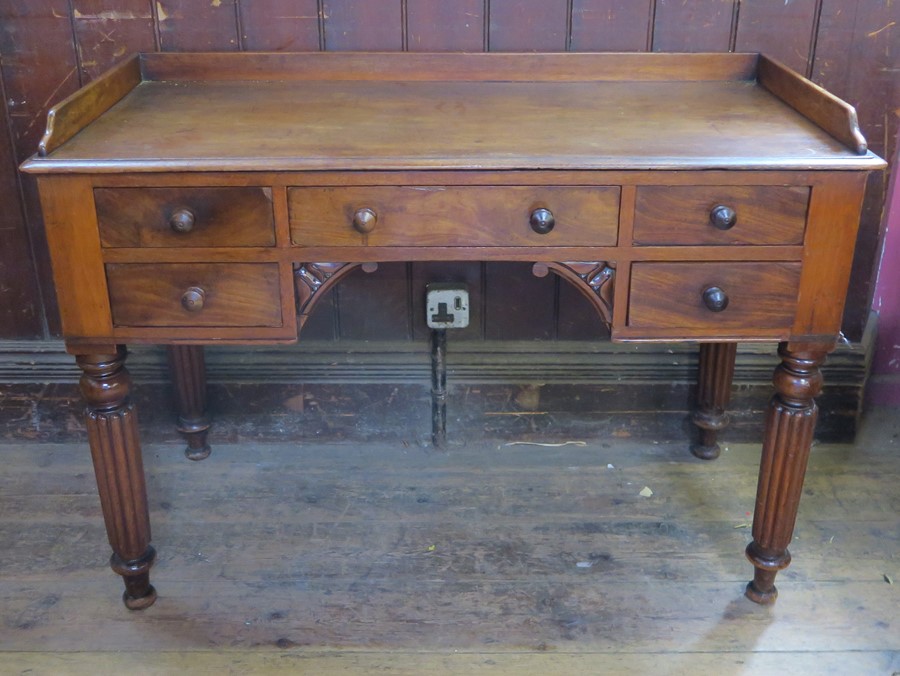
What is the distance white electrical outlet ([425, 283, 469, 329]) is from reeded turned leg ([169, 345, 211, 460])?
1.69ft

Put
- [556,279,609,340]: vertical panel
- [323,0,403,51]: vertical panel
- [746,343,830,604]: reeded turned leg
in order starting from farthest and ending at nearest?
[556,279,609,340]: vertical panel < [323,0,403,51]: vertical panel < [746,343,830,604]: reeded turned leg

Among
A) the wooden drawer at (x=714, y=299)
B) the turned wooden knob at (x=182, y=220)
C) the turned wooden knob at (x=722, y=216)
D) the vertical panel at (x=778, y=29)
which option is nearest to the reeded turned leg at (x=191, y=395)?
the turned wooden knob at (x=182, y=220)

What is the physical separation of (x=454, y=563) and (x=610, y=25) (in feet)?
3.56

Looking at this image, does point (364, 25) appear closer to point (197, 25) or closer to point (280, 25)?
point (280, 25)

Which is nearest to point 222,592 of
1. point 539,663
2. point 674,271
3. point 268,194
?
point 539,663

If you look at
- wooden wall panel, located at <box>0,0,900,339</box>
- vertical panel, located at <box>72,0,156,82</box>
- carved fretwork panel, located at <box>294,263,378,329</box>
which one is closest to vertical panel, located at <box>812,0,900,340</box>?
wooden wall panel, located at <box>0,0,900,339</box>

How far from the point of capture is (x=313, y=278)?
1405 millimetres

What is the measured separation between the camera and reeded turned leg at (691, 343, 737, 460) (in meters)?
1.97

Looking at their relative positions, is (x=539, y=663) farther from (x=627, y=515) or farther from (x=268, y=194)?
(x=268, y=194)

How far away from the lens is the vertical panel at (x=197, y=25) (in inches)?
69.9

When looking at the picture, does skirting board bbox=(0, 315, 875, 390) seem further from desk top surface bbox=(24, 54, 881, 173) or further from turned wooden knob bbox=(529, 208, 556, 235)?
turned wooden knob bbox=(529, 208, 556, 235)

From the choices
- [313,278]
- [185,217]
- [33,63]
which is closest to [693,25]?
[313,278]

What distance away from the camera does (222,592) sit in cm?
168

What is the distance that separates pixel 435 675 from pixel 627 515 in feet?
1.93
